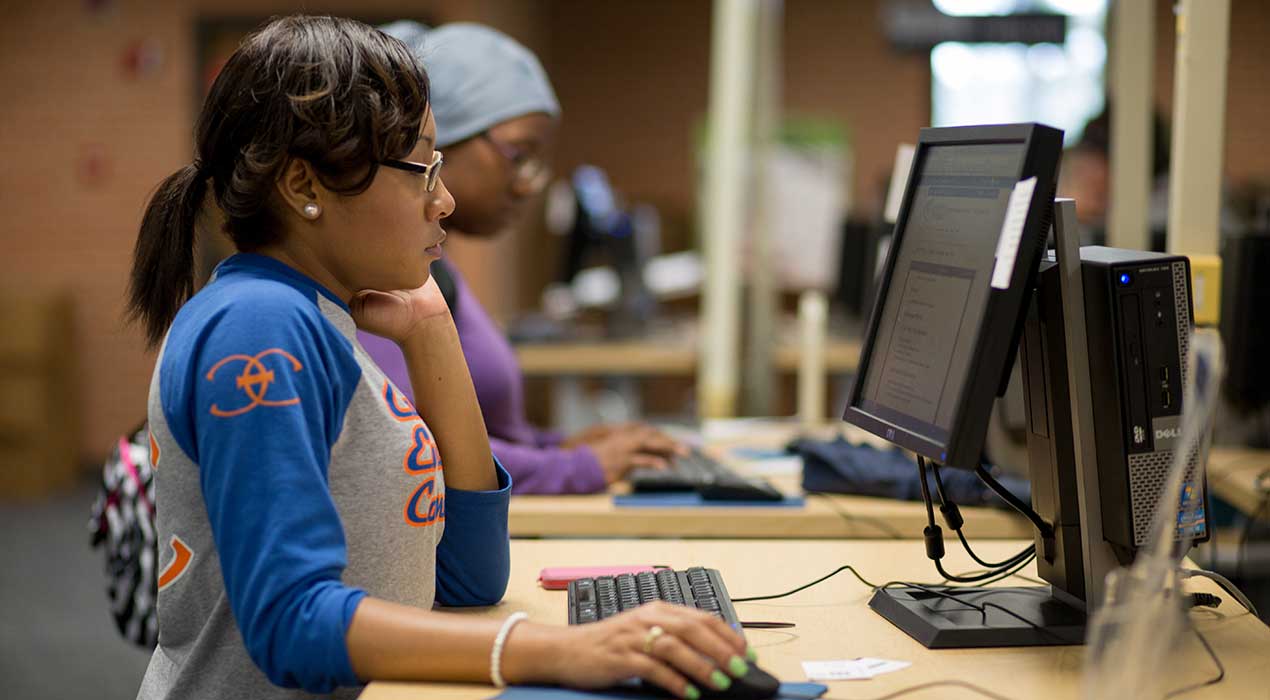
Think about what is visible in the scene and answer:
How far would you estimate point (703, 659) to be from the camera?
3.31 feet

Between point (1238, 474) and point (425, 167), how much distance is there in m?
1.76

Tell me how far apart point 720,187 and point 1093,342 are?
7.96ft

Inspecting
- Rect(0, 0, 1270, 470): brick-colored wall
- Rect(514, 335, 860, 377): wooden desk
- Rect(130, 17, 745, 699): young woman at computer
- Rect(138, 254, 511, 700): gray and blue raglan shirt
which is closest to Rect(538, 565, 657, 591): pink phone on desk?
Rect(130, 17, 745, 699): young woman at computer

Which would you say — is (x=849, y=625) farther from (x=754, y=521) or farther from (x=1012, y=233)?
(x=754, y=521)

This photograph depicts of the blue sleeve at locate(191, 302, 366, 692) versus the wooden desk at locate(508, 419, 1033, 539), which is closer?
the blue sleeve at locate(191, 302, 366, 692)

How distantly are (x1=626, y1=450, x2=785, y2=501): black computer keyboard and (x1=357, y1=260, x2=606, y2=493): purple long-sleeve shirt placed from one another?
0.09 m

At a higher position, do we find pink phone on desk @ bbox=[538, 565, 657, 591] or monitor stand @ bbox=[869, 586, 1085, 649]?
monitor stand @ bbox=[869, 586, 1085, 649]

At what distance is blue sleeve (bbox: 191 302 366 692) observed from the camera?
1.00m

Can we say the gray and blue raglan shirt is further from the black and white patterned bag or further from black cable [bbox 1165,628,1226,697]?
the black and white patterned bag

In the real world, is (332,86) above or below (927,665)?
above

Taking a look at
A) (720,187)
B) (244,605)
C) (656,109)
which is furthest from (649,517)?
(656,109)

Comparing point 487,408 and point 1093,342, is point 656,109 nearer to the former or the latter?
point 487,408

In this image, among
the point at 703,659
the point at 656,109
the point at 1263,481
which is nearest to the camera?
the point at 703,659

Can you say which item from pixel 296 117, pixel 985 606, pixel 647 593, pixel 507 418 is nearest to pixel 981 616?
pixel 985 606
